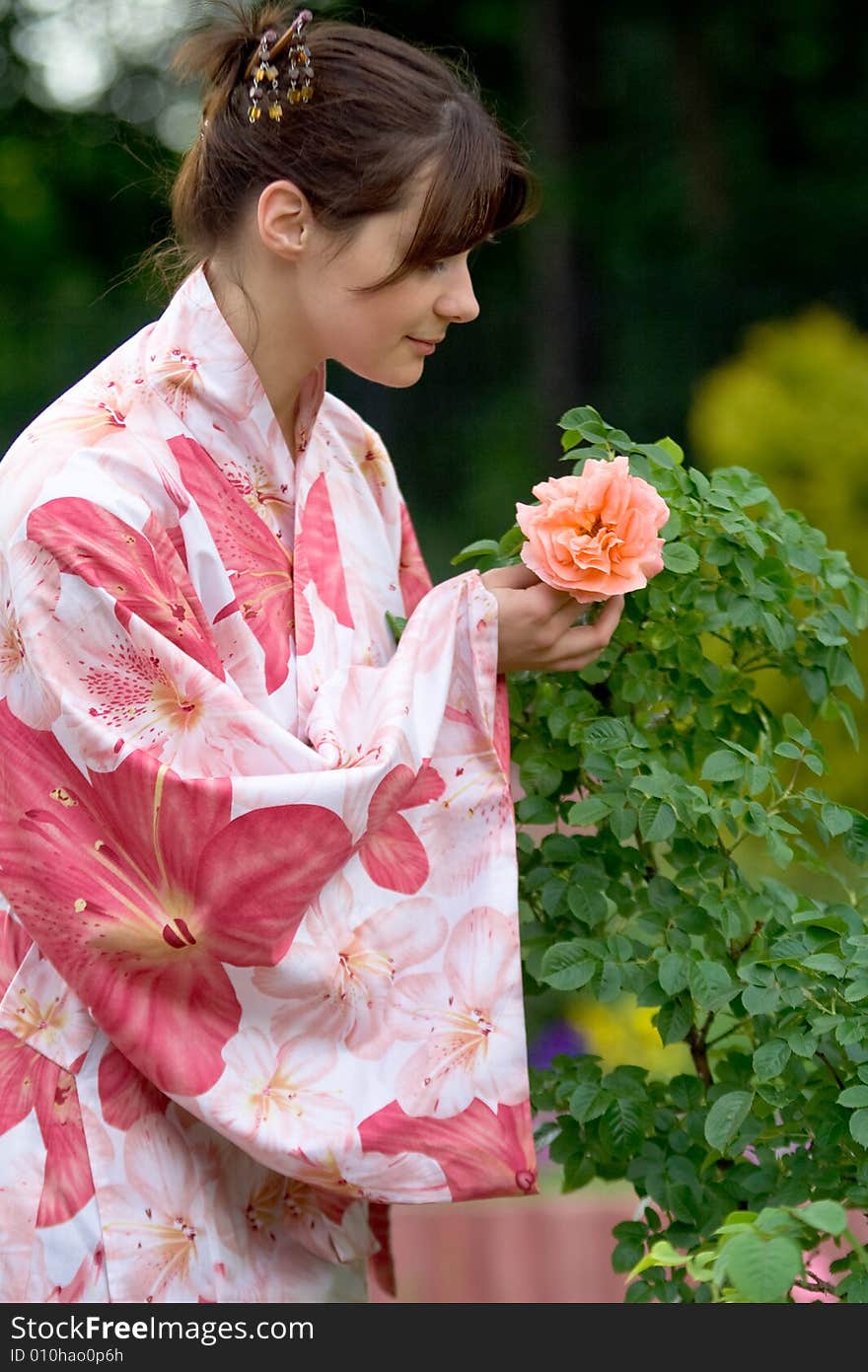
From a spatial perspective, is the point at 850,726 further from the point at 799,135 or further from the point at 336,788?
the point at 799,135

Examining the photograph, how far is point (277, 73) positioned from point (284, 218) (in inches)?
5.4

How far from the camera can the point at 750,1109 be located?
4.40 ft

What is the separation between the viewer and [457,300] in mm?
1357

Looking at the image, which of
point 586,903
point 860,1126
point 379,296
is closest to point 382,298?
point 379,296

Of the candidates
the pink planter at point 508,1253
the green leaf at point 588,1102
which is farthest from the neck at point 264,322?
the pink planter at point 508,1253

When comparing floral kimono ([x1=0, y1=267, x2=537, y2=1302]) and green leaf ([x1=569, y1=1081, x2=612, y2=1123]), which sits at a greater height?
floral kimono ([x1=0, y1=267, x2=537, y2=1302])

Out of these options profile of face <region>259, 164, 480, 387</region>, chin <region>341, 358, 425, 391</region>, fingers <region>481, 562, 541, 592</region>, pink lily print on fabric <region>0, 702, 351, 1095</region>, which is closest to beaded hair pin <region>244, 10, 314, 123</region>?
profile of face <region>259, 164, 480, 387</region>

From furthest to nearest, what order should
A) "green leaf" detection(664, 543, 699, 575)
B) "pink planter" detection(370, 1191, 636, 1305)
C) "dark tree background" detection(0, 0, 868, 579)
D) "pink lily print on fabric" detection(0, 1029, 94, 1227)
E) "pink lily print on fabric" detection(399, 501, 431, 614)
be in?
"dark tree background" detection(0, 0, 868, 579) < "pink planter" detection(370, 1191, 636, 1305) < "pink lily print on fabric" detection(399, 501, 431, 614) < "green leaf" detection(664, 543, 699, 575) < "pink lily print on fabric" detection(0, 1029, 94, 1227)

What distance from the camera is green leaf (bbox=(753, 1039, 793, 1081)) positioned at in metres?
1.21

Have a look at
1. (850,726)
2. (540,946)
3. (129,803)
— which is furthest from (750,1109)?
(129,803)

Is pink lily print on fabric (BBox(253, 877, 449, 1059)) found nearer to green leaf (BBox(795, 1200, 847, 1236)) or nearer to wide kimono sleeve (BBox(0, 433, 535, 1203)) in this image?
wide kimono sleeve (BBox(0, 433, 535, 1203))

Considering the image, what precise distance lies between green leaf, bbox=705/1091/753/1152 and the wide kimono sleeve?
16 cm

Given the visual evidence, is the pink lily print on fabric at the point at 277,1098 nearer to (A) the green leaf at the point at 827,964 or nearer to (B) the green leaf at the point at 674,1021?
(B) the green leaf at the point at 674,1021
